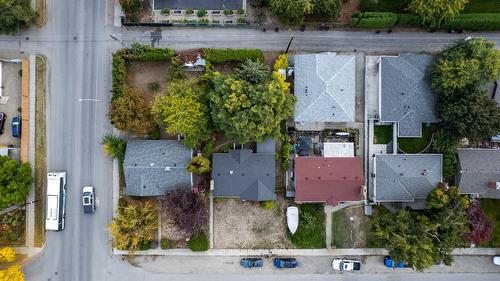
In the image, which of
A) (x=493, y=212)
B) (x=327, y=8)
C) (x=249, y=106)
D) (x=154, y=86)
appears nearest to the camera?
(x=249, y=106)

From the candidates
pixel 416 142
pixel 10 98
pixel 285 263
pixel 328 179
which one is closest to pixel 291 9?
pixel 328 179

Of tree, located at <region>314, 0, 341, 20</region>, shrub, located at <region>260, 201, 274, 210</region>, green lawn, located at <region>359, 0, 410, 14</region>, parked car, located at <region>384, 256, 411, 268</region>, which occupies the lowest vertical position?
parked car, located at <region>384, 256, 411, 268</region>

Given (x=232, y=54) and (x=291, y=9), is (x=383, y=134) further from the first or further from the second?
(x=232, y=54)

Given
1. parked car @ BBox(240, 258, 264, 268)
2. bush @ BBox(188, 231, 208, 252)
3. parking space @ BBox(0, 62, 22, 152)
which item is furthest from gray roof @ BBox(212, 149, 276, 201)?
parking space @ BBox(0, 62, 22, 152)

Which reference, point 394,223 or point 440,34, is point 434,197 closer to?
point 394,223

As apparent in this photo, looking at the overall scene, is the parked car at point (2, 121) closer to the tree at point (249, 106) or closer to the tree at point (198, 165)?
the tree at point (198, 165)

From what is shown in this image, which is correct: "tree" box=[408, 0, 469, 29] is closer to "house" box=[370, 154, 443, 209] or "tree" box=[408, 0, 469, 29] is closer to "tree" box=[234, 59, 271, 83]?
"house" box=[370, 154, 443, 209]

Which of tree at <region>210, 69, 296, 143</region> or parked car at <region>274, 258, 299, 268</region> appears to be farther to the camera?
parked car at <region>274, 258, 299, 268</region>
